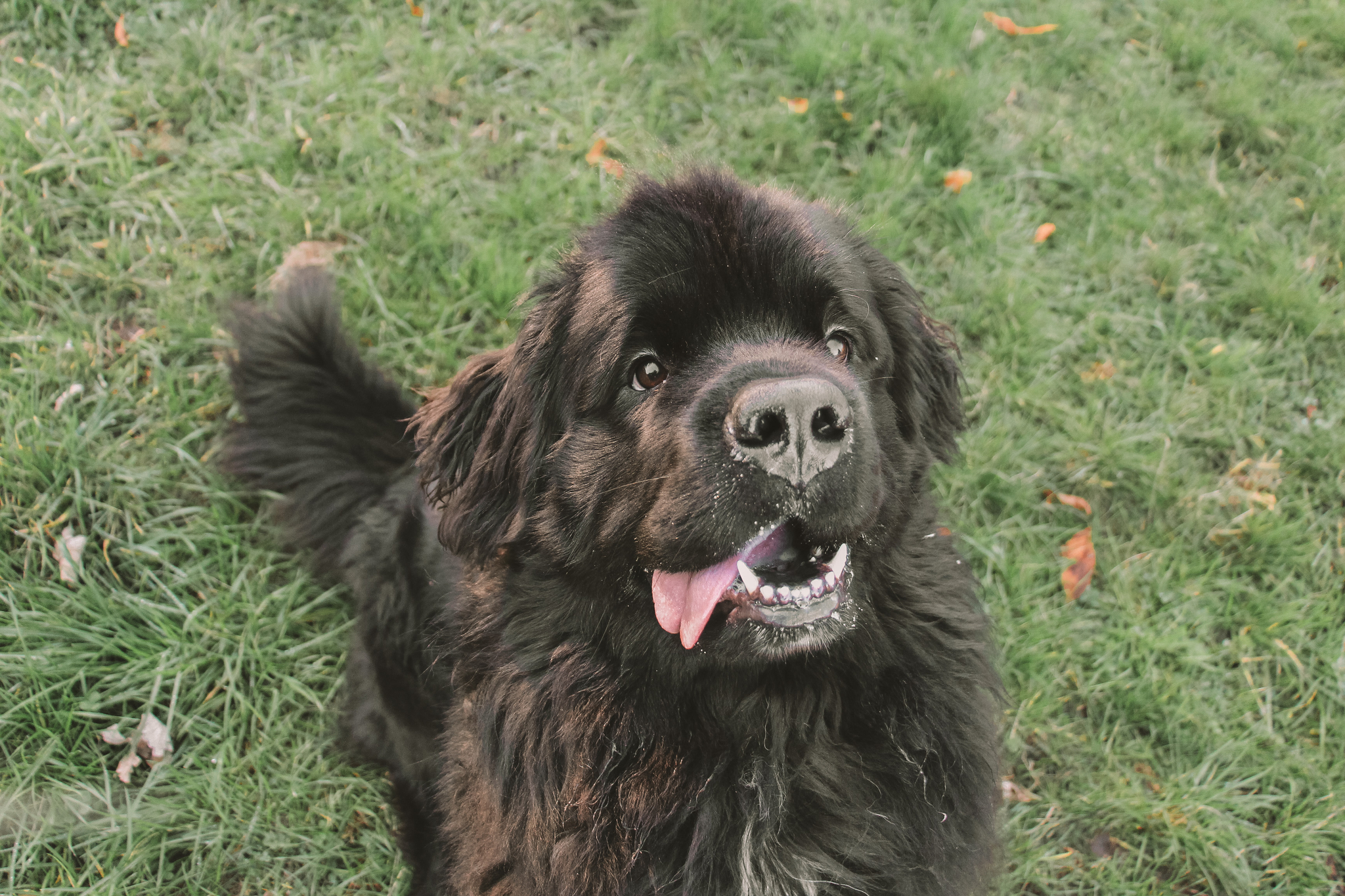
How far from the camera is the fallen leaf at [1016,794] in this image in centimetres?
346

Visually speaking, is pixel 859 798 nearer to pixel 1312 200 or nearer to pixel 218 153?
pixel 218 153

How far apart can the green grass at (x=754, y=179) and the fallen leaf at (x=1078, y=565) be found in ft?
0.19

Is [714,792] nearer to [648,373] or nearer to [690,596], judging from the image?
[690,596]

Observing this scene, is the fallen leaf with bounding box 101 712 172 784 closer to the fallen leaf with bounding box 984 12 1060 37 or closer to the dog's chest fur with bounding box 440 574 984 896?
the dog's chest fur with bounding box 440 574 984 896

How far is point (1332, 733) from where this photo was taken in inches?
140

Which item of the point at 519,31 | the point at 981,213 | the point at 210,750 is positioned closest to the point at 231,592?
the point at 210,750

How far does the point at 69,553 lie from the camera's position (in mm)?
3438

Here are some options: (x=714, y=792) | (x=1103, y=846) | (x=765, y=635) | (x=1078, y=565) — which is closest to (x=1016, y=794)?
(x=1103, y=846)

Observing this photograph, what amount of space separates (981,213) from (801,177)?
94 cm

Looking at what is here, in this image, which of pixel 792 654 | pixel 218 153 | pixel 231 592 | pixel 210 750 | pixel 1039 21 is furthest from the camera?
pixel 1039 21

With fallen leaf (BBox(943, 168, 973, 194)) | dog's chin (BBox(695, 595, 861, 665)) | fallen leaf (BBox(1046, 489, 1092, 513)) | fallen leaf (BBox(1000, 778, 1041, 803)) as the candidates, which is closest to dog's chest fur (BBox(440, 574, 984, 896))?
dog's chin (BBox(695, 595, 861, 665))

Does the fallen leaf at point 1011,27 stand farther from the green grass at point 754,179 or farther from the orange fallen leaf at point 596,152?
the orange fallen leaf at point 596,152

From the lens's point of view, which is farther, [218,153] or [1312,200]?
[1312,200]

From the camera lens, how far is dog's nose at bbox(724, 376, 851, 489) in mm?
1984
